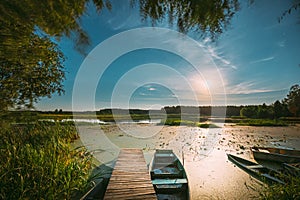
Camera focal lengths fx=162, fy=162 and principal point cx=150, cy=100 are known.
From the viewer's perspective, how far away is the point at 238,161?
4.32m

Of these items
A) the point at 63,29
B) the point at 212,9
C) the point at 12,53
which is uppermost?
the point at 212,9

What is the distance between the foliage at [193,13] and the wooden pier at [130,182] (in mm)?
2107

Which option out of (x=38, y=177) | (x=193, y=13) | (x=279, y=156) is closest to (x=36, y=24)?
(x=193, y=13)

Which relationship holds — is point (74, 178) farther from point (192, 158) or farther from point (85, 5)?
point (192, 158)

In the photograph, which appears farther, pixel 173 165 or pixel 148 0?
pixel 173 165

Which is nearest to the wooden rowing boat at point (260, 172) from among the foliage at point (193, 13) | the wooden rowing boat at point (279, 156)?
the wooden rowing boat at point (279, 156)

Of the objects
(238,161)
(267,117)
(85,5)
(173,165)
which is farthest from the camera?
(267,117)

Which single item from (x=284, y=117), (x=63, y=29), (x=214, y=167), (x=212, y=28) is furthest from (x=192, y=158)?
(x=284, y=117)

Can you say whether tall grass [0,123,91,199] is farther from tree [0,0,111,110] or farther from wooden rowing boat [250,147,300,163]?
wooden rowing boat [250,147,300,163]

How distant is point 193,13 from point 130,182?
98.7 inches

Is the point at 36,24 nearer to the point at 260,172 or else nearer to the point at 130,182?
the point at 130,182

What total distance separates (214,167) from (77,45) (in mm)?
4153

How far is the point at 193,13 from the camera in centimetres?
123

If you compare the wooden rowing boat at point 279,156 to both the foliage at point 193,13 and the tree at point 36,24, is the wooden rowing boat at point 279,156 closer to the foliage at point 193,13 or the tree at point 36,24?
the foliage at point 193,13
